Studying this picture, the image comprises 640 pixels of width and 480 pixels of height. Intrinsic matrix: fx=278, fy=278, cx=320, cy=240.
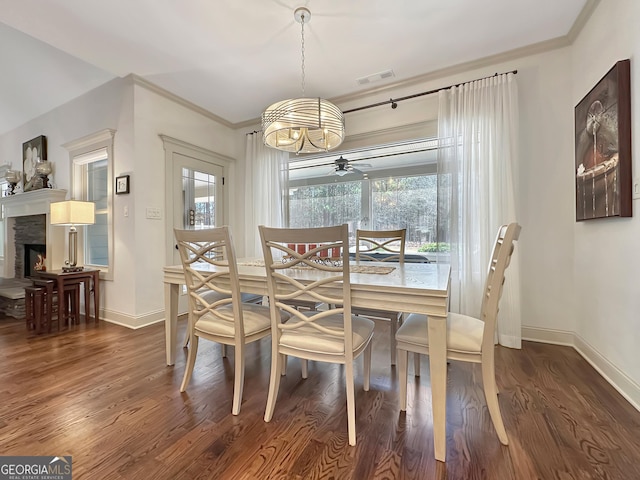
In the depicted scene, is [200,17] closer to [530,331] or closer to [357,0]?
[357,0]

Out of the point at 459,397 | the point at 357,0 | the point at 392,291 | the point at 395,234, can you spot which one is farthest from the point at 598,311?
the point at 357,0

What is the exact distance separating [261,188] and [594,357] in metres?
3.73

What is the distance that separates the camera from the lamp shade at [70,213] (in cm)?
306

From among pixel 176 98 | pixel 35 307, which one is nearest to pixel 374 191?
pixel 176 98

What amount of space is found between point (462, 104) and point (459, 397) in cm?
254

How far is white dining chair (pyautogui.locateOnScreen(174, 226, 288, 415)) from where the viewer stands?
1.54 meters

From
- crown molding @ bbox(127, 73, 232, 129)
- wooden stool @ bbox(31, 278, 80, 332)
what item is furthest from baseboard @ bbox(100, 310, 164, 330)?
crown molding @ bbox(127, 73, 232, 129)

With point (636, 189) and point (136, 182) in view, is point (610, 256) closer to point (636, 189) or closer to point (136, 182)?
point (636, 189)

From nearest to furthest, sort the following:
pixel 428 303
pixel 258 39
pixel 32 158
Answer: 1. pixel 428 303
2. pixel 258 39
3. pixel 32 158

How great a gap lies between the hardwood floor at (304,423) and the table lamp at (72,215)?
4.36ft

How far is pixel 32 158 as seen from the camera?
422 cm

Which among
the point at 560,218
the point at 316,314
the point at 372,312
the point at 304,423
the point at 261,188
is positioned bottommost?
the point at 304,423

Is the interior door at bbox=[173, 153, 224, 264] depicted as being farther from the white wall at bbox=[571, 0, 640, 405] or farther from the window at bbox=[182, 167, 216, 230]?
the white wall at bbox=[571, 0, 640, 405]

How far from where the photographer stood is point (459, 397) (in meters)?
1.68
